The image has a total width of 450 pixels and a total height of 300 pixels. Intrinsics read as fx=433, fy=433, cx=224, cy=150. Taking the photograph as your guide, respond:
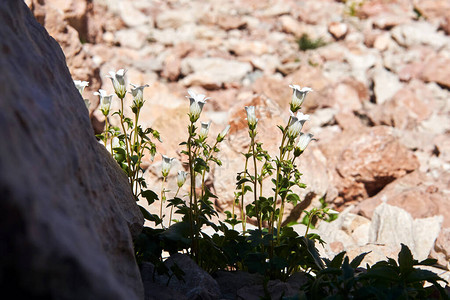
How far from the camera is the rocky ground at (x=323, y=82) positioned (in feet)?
16.2

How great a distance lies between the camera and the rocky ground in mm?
4949

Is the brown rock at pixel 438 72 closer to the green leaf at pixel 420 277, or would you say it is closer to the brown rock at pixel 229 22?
the brown rock at pixel 229 22

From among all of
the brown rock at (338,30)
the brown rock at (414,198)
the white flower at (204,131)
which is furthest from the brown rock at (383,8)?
the white flower at (204,131)

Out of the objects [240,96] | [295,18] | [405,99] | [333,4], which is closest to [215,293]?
[240,96]

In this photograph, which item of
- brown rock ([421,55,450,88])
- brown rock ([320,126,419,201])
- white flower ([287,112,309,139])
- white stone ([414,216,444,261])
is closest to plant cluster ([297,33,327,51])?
brown rock ([421,55,450,88])

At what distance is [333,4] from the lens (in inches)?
480

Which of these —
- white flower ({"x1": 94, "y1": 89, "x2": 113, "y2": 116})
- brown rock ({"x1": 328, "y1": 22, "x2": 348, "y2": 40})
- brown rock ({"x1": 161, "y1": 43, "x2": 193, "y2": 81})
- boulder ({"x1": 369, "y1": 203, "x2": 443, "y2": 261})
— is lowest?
boulder ({"x1": 369, "y1": 203, "x2": 443, "y2": 261})

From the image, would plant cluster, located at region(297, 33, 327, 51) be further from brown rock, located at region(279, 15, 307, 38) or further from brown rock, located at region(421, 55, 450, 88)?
brown rock, located at region(421, 55, 450, 88)

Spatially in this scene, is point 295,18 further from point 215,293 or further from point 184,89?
point 215,293

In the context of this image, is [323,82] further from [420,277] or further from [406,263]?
[420,277]

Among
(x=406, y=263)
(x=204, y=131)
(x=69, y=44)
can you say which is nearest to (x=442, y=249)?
(x=406, y=263)

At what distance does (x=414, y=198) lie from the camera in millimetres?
5043

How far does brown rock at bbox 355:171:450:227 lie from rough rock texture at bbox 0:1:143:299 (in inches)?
165

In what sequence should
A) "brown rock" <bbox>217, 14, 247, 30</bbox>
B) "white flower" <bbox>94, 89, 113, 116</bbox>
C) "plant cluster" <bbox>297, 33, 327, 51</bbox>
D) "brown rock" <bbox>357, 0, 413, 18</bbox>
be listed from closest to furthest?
"white flower" <bbox>94, 89, 113, 116</bbox> < "plant cluster" <bbox>297, 33, 327, 51</bbox> < "brown rock" <bbox>217, 14, 247, 30</bbox> < "brown rock" <bbox>357, 0, 413, 18</bbox>
